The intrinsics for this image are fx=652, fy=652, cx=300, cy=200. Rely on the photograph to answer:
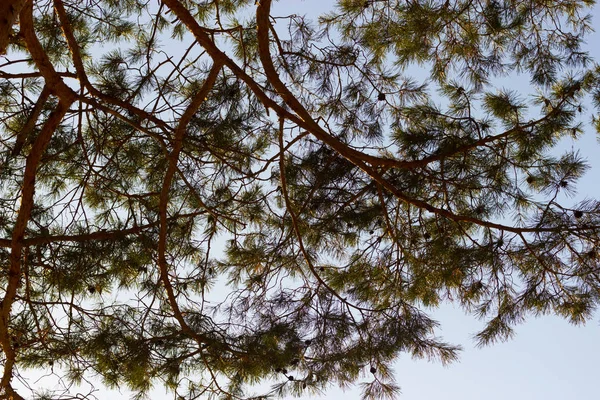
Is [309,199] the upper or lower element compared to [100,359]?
upper

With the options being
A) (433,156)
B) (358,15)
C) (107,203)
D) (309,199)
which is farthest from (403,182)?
(107,203)

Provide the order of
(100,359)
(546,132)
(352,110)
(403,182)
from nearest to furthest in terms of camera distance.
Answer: (100,359) < (546,132) < (403,182) < (352,110)

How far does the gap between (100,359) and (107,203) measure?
98 centimetres

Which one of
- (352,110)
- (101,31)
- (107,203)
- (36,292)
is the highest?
(101,31)

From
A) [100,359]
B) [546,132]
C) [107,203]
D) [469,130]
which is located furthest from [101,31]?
[546,132]

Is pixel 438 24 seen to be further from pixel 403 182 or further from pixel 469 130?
pixel 403 182

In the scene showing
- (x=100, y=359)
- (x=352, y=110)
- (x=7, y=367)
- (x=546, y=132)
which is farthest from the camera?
(x=352, y=110)

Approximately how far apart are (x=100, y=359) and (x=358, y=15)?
2235 millimetres

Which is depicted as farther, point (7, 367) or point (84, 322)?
point (84, 322)

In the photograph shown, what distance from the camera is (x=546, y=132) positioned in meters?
3.13

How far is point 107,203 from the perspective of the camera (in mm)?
3584

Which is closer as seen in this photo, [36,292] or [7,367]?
[7,367]

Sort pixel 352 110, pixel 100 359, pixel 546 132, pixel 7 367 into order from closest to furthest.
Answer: pixel 7 367
pixel 100 359
pixel 546 132
pixel 352 110

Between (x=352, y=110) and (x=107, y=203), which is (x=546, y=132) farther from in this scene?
(x=107, y=203)
